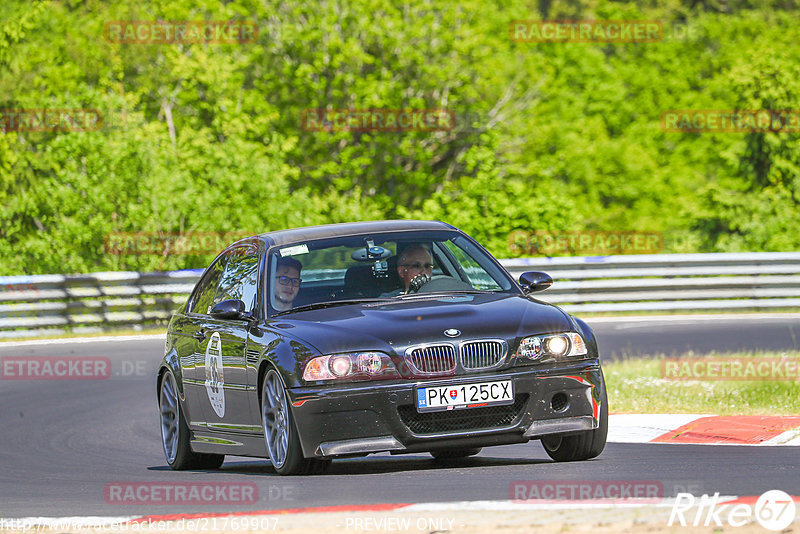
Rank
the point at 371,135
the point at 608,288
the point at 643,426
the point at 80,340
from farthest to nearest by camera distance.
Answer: the point at 371,135 → the point at 608,288 → the point at 80,340 → the point at 643,426

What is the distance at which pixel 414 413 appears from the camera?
7570 millimetres

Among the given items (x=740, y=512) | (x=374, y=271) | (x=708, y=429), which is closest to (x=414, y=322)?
(x=374, y=271)

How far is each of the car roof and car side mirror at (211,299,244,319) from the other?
0.56m

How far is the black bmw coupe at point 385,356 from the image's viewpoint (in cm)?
756

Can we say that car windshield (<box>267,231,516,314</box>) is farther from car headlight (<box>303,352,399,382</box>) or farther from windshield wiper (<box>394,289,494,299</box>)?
car headlight (<box>303,352,399,382</box>)

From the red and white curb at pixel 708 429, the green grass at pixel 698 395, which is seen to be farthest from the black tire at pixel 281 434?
the green grass at pixel 698 395

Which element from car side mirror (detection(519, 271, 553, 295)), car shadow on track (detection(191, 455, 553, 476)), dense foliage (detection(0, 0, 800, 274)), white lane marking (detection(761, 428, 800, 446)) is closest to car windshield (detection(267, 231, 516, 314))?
car side mirror (detection(519, 271, 553, 295))

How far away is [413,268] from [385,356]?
138cm

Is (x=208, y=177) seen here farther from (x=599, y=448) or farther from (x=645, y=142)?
(x=645, y=142)

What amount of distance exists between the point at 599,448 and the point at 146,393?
8.08 metres

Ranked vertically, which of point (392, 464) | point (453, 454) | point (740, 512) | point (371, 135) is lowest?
point (371, 135)

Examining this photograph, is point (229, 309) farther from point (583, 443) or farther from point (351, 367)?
point (583, 443)

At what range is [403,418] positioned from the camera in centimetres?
755

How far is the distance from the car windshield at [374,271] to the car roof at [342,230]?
0.06m
